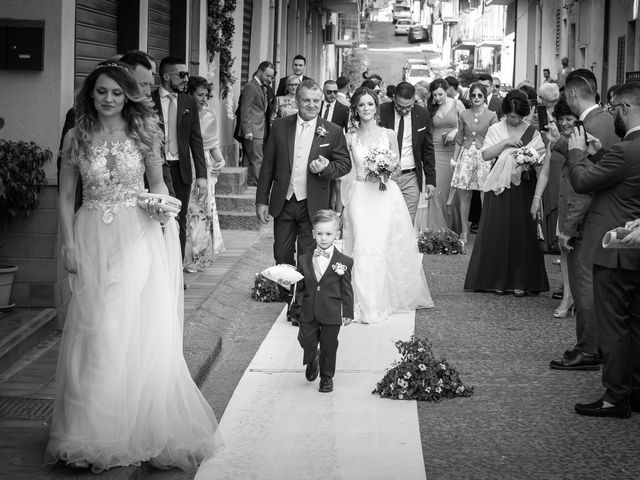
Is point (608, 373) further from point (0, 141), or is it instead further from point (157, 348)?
point (0, 141)

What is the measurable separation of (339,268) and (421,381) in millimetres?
927

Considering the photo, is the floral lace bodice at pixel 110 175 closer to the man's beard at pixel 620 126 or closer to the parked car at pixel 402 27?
the man's beard at pixel 620 126

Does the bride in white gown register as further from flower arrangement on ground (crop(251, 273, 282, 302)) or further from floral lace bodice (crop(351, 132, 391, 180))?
flower arrangement on ground (crop(251, 273, 282, 302))

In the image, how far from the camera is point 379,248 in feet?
34.4

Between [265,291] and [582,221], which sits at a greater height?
[582,221]

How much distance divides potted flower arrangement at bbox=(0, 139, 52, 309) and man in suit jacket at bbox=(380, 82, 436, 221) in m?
4.22

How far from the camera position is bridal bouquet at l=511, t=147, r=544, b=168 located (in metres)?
11.5

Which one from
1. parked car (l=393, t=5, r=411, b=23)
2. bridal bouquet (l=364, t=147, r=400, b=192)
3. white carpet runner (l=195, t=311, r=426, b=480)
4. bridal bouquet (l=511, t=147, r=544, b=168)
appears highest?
parked car (l=393, t=5, r=411, b=23)

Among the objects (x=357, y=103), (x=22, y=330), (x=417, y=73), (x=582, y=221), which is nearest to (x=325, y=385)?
(x=22, y=330)

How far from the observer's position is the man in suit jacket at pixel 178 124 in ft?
35.5

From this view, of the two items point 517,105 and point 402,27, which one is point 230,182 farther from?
point 402,27

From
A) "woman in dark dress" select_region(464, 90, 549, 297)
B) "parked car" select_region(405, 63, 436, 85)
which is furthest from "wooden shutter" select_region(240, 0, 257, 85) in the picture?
"parked car" select_region(405, 63, 436, 85)

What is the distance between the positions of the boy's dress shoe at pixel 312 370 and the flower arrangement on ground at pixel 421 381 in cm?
47

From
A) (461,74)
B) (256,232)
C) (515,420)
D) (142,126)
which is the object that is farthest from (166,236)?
(461,74)
